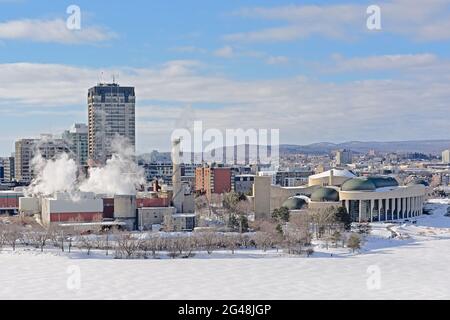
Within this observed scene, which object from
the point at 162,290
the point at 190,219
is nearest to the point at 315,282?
the point at 162,290

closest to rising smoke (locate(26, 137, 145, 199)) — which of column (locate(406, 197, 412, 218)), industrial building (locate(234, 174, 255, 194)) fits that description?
column (locate(406, 197, 412, 218))

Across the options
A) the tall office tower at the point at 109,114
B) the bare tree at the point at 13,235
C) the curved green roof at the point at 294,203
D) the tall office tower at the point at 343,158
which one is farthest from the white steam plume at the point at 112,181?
the tall office tower at the point at 343,158

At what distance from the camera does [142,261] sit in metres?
24.8

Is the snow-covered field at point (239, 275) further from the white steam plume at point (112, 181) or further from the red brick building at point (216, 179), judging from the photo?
the red brick building at point (216, 179)

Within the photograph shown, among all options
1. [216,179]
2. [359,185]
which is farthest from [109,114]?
[359,185]

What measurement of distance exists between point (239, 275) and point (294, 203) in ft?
65.4

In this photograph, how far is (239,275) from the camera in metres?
→ 21.5

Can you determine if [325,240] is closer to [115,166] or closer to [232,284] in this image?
[232,284]

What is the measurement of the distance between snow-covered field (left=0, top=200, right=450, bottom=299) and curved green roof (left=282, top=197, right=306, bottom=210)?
11.8 metres

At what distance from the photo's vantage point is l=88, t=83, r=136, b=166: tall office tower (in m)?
77.6

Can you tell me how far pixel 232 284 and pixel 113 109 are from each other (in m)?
61.6

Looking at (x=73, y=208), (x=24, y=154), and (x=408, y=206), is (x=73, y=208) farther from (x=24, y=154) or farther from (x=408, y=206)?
(x=24, y=154)

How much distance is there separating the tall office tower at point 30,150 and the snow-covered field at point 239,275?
144 feet

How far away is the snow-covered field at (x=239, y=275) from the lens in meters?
18.4
